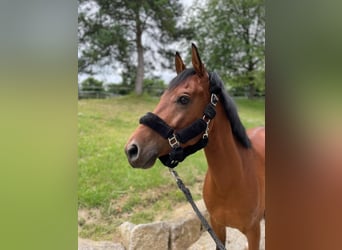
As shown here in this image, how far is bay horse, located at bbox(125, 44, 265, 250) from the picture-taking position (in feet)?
2.51

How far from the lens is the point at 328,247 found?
1.63 feet

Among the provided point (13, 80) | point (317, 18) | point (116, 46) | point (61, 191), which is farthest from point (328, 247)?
point (116, 46)

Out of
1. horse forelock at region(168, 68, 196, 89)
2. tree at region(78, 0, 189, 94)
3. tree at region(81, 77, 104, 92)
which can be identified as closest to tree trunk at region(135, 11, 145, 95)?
tree at region(78, 0, 189, 94)

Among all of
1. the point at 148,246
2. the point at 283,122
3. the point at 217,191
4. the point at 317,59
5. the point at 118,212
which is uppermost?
the point at 317,59

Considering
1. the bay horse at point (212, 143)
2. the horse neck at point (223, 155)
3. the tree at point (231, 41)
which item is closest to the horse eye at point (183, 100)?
the bay horse at point (212, 143)

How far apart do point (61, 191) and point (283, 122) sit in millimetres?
450

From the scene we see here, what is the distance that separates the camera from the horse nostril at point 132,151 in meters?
0.75

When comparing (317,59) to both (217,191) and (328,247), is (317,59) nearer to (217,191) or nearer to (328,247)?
(328,247)

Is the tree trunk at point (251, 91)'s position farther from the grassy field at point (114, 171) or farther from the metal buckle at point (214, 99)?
the metal buckle at point (214, 99)

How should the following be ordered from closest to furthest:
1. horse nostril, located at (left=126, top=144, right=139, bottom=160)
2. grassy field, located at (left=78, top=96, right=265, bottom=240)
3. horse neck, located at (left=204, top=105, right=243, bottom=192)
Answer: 1. horse nostril, located at (left=126, top=144, right=139, bottom=160)
2. horse neck, located at (left=204, top=105, right=243, bottom=192)
3. grassy field, located at (left=78, top=96, right=265, bottom=240)

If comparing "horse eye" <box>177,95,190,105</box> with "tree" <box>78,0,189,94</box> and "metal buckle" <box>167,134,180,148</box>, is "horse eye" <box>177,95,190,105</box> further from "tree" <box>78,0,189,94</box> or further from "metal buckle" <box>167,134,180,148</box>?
"tree" <box>78,0,189,94</box>

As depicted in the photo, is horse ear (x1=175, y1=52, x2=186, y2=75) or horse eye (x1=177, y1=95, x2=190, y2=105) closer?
horse eye (x1=177, y1=95, x2=190, y2=105)

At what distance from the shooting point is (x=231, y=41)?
1070 millimetres

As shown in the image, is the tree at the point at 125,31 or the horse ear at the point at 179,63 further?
the tree at the point at 125,31
